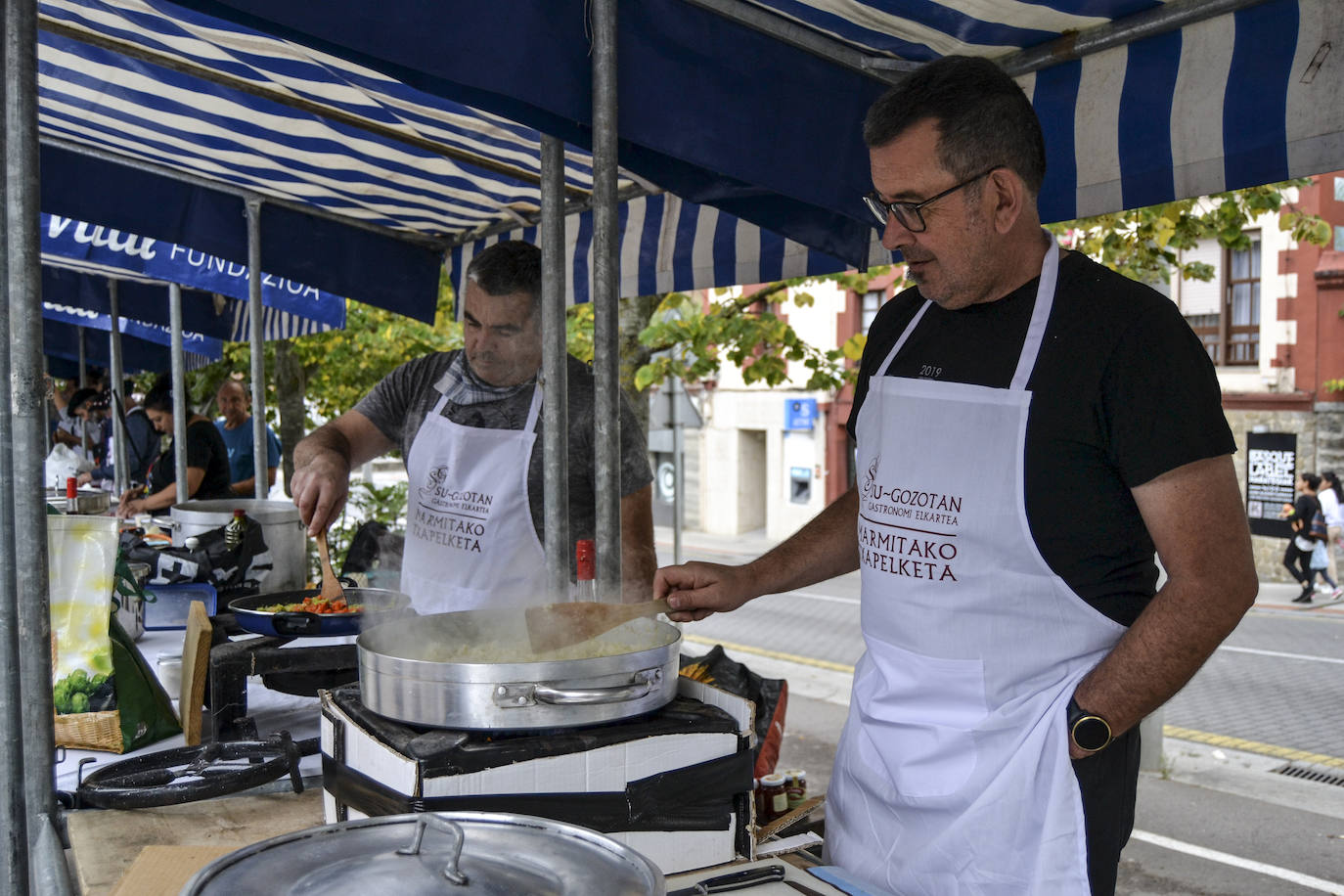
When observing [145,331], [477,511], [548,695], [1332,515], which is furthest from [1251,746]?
[145,331]

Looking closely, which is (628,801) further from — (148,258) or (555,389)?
(148,258)

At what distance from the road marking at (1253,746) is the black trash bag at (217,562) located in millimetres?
6520

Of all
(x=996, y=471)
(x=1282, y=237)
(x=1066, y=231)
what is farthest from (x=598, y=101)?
(x=1282, y=237)

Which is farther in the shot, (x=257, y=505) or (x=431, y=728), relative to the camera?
(x=257, y=505)

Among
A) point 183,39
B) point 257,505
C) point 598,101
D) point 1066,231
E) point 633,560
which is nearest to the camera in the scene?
point 598,101

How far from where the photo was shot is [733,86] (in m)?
2.12

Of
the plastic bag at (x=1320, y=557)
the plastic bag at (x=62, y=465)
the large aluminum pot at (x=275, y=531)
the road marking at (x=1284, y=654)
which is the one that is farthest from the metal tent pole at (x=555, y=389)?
the plastic bag at (x=1320, y=557)

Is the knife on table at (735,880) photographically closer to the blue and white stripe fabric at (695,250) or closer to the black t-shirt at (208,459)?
the blue and white stripe fabric at (695,250)

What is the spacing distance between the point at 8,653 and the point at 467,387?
4.58ft

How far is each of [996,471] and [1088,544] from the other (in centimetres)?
17

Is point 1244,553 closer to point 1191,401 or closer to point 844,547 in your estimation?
point 1191,401

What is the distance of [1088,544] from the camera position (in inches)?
63.7

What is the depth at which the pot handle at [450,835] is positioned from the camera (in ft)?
3.26

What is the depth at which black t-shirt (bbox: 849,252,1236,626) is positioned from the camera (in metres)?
1.51
